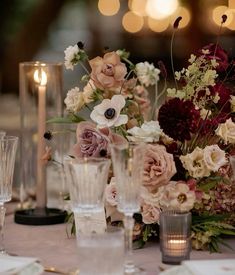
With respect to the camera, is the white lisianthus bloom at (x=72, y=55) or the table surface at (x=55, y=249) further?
the white lisianthus bloom at (x=72, y=55)

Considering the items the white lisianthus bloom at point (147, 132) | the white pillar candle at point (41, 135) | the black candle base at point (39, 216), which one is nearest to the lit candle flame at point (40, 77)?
the white pillar candle at point (41, 135)

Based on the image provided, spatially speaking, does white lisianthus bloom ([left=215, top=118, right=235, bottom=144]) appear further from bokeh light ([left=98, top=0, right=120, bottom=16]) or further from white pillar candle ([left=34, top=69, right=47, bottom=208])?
bokeh light ([left=98, top=0, right=120, bottom=16])

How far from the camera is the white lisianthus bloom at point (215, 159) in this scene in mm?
1563

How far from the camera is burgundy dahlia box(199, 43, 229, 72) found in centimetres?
168

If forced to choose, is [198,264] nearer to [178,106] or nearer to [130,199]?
[130,199]

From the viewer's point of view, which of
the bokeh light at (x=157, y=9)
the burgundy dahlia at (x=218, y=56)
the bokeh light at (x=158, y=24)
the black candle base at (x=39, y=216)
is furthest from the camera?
the bokeh light at (x=158, y=24)

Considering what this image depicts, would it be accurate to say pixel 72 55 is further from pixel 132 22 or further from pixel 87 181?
pixel 132 22

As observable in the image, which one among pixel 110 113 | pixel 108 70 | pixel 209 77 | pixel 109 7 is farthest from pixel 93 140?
pixel 109 7

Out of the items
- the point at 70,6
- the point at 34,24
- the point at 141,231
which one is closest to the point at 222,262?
the point at 141,231

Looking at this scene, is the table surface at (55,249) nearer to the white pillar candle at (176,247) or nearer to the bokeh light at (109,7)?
the white pillar candle at (176,247)

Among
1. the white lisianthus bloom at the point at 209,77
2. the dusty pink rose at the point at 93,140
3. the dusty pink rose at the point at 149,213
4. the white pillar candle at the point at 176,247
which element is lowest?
the white pillar candle at the point at 176,247

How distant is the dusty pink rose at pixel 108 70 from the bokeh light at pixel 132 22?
4059 millimetres

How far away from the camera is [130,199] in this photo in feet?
4.40

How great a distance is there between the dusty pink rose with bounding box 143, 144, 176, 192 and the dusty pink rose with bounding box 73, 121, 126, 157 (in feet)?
0.33
